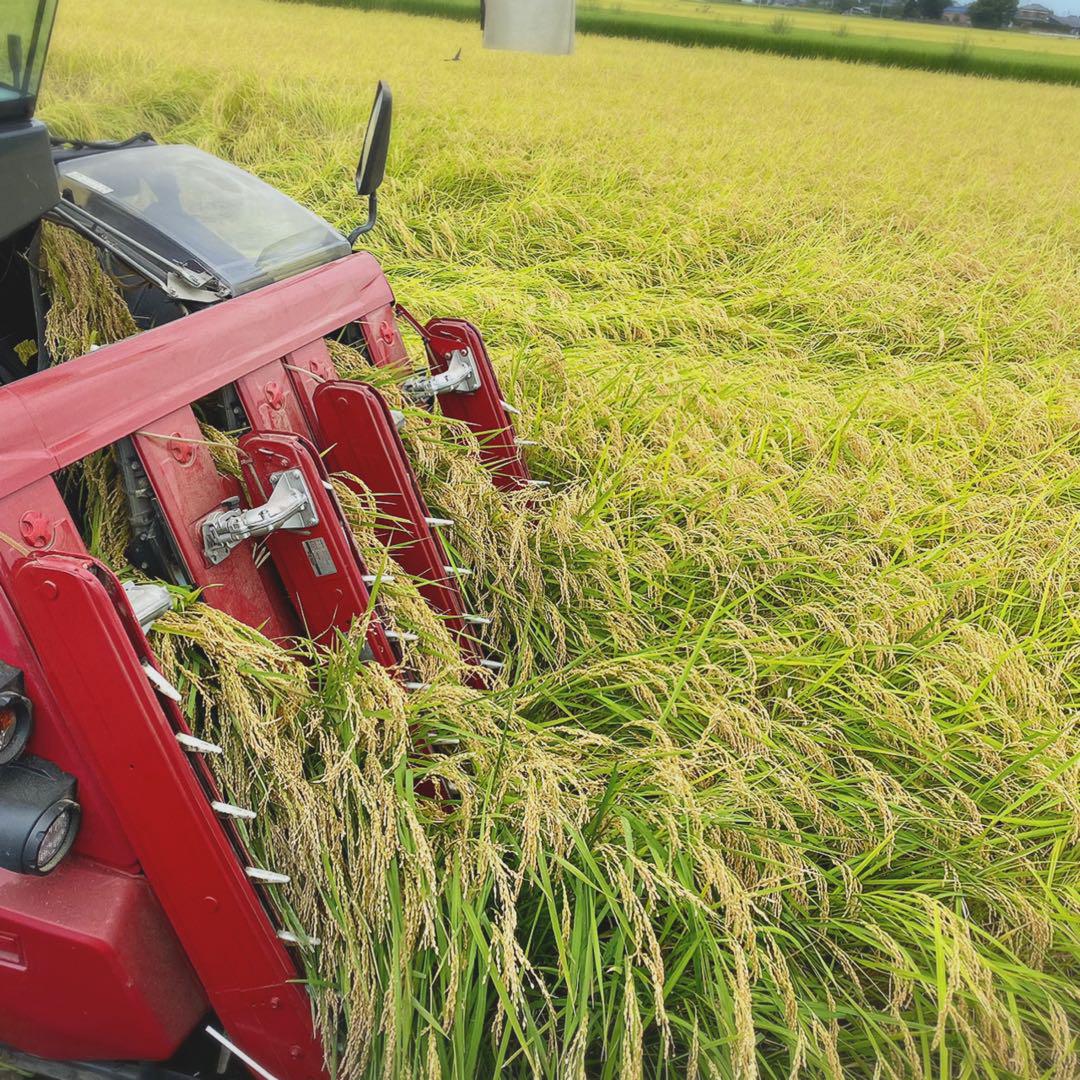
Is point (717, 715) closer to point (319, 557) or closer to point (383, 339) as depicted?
point (319, 557)

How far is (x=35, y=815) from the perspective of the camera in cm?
131

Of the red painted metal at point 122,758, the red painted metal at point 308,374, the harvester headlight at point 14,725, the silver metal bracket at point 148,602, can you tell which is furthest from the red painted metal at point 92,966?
the red painted metal at point 308,374

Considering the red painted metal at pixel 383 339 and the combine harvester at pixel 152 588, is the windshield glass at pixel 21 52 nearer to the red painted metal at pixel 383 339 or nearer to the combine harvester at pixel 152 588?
the combine harvester at pixel 152 588

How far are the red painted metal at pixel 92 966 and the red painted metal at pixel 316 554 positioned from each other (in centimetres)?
57

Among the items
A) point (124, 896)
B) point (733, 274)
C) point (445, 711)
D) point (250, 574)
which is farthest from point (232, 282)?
point (733, 274)

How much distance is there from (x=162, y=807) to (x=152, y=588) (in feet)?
1.16

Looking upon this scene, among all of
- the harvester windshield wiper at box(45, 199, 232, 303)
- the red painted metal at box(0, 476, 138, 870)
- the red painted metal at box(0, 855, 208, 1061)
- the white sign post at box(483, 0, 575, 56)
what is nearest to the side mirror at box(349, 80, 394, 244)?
the harvester windshield wiper at box(45, 199, 232, 303)

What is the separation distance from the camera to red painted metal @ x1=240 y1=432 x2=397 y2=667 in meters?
1.70

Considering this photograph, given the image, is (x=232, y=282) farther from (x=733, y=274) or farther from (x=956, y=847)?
(x=733, y=274)

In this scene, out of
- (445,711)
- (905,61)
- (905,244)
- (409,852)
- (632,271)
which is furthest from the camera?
(905,61)

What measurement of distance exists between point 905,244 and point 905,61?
1838 centimetres

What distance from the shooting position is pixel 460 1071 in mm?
1456

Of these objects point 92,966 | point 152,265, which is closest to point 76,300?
point 152,265

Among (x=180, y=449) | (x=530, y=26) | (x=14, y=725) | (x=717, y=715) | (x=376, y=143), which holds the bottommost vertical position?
(x=530, y=26)
